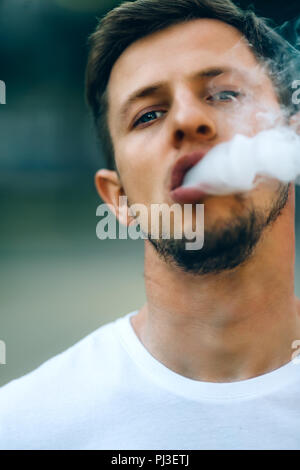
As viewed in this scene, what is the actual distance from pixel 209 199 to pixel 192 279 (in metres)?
0.33

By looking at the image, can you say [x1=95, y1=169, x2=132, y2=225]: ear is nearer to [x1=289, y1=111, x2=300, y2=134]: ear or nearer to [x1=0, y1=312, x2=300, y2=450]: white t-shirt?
[x1=0, y1=312, x2=300, y2=450]: white t-shirt

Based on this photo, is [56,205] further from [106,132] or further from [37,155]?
[106,132]

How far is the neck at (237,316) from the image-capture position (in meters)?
1.80

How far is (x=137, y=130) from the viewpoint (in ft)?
6.15

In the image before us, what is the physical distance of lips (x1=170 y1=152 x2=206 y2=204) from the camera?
1674mm

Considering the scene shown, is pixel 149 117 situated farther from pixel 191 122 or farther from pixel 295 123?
pixel 295 123

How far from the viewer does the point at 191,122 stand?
5.45 feet

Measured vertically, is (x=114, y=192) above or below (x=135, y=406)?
above

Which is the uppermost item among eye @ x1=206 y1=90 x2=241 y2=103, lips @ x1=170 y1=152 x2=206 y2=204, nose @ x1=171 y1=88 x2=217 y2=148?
eye @ x1=206 y1=90 x2=241 y2=103

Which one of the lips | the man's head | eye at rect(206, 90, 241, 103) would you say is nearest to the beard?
the man's head

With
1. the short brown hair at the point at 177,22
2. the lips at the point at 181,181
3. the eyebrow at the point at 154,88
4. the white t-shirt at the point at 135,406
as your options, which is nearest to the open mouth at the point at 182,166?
the lips at the point at 181,181

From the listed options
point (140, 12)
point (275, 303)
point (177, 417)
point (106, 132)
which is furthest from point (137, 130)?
point (177, 417)

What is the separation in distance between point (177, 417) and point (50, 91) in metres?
1.59

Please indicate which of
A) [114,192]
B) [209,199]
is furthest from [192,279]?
[114,192]
